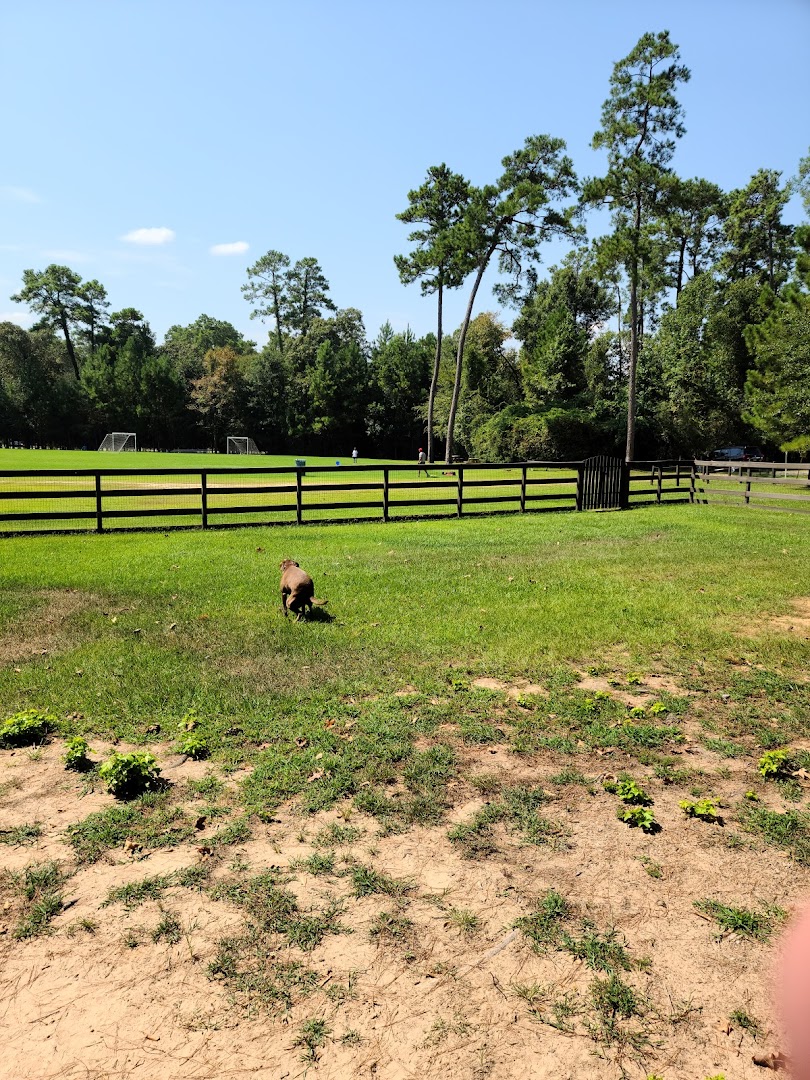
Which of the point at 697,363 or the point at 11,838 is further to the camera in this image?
the point at 697,363

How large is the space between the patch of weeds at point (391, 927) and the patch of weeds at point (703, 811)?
170 centimetres

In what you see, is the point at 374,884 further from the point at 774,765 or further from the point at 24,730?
the point at 24,730

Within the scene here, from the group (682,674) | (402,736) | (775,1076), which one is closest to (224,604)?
(402,736)

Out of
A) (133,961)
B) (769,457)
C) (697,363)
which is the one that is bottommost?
(133,961)

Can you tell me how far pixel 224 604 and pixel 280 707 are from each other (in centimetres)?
321

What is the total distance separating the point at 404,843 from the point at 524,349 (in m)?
55.0

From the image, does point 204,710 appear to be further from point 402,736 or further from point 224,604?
point 224,604

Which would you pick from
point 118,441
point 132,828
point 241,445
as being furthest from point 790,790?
point 118,441

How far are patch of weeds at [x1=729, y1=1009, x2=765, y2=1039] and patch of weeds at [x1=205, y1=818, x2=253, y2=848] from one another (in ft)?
7.17

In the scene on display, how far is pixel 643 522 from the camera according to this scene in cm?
1652

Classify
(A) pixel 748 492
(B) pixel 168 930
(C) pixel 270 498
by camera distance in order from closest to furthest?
(B) pixel 168 930 < (A) pixel 748 492 < (C) pixel 270 498

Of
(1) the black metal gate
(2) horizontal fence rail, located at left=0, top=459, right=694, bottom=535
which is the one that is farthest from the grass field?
(1) the black metal gate

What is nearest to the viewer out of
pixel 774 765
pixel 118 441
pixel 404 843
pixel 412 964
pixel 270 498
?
pixel 412 964

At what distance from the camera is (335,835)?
332 centimetres
